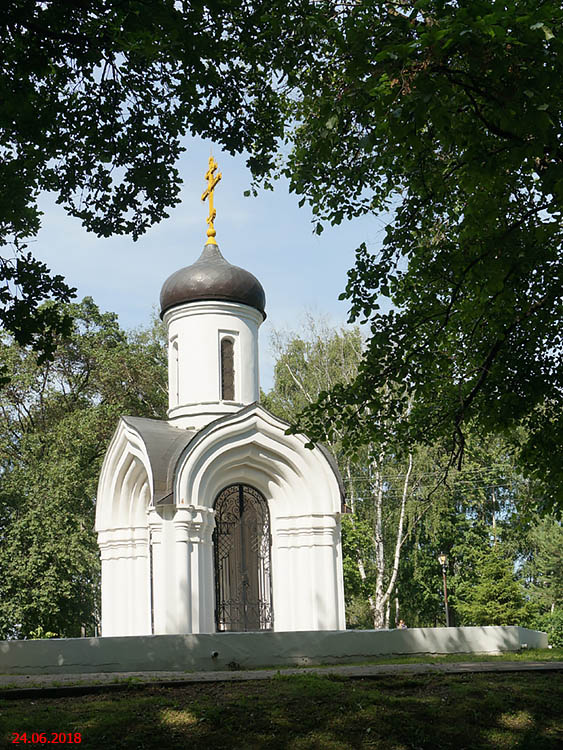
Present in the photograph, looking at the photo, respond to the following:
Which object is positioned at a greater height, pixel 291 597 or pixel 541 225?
pixel 541 225

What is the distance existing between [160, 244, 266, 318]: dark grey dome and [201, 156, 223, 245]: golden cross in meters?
0.55

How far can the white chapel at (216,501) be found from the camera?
12.9 metres

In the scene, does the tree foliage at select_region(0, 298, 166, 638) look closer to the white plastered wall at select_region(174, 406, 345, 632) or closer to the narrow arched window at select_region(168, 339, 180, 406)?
the narrow arched window at select_region(168, 339, 180, 406)

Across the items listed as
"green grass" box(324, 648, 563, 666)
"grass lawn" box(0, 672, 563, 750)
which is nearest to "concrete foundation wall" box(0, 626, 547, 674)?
"green grass" box(324, 648, 563, 666)

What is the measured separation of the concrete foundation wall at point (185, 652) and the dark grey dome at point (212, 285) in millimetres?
6835

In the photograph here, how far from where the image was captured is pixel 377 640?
1107 cm

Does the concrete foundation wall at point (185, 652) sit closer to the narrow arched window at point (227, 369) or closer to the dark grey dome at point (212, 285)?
the narrow arched window at point (227, 369)

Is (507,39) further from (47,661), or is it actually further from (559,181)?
(47,661)

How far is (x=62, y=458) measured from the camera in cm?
2177

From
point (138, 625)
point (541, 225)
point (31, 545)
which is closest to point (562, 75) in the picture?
point (541, 225)

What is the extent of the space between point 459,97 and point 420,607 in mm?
25788

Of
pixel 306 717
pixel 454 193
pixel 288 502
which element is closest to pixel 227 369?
pixel 288 502
